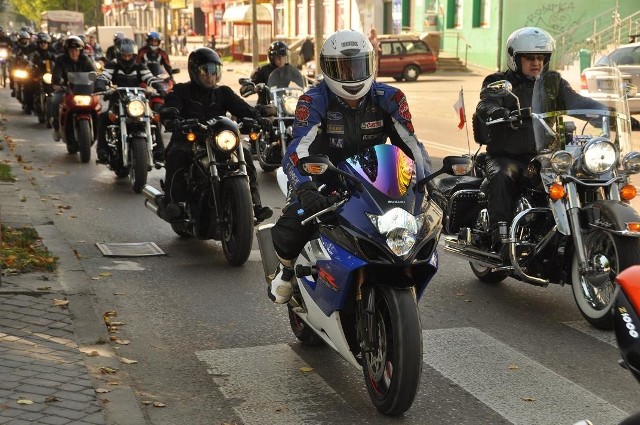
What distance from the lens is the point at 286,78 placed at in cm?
1509

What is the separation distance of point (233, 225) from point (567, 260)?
295cm

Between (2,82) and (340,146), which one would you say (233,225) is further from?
(2,82)

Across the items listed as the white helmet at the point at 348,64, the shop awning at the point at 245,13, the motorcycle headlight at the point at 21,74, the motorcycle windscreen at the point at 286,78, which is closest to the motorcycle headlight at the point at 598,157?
the white helmet at the point at 348,64

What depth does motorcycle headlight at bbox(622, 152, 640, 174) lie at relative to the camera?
6.86 m

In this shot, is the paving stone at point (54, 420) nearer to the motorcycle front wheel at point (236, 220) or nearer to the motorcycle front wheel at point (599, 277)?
the motorcycle front wheel at point (599, 277)

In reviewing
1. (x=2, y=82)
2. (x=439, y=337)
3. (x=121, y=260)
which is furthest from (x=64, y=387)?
(x=2, y=82)

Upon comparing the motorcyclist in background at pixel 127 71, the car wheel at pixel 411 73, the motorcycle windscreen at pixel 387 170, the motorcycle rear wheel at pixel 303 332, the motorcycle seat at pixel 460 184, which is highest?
the motorcycle windscreen at pixel 387 170

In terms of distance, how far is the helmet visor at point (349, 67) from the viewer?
5848 millimetres

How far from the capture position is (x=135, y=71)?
15484 millimetres

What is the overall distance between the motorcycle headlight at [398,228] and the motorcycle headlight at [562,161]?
2056 mm

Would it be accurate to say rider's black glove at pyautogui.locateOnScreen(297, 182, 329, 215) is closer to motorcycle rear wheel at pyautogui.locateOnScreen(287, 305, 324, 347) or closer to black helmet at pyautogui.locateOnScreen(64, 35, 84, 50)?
motorcycle rear wheel at pyautogui.locateOnScreen(287, 305, 324, 347)

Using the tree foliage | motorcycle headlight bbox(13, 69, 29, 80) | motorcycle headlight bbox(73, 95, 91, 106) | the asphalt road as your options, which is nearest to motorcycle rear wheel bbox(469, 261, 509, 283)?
the asphalt road

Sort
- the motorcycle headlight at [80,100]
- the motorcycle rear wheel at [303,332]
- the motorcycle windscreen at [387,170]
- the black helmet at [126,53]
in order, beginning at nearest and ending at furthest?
the motorcycle windscreen at [387,170]
the motorcycle rear wheel at [303,332]
the black helmet at [126,53]
the motorcycle headlight at [80,100]

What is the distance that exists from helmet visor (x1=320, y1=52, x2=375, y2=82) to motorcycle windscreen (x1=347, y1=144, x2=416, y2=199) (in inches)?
24.4
